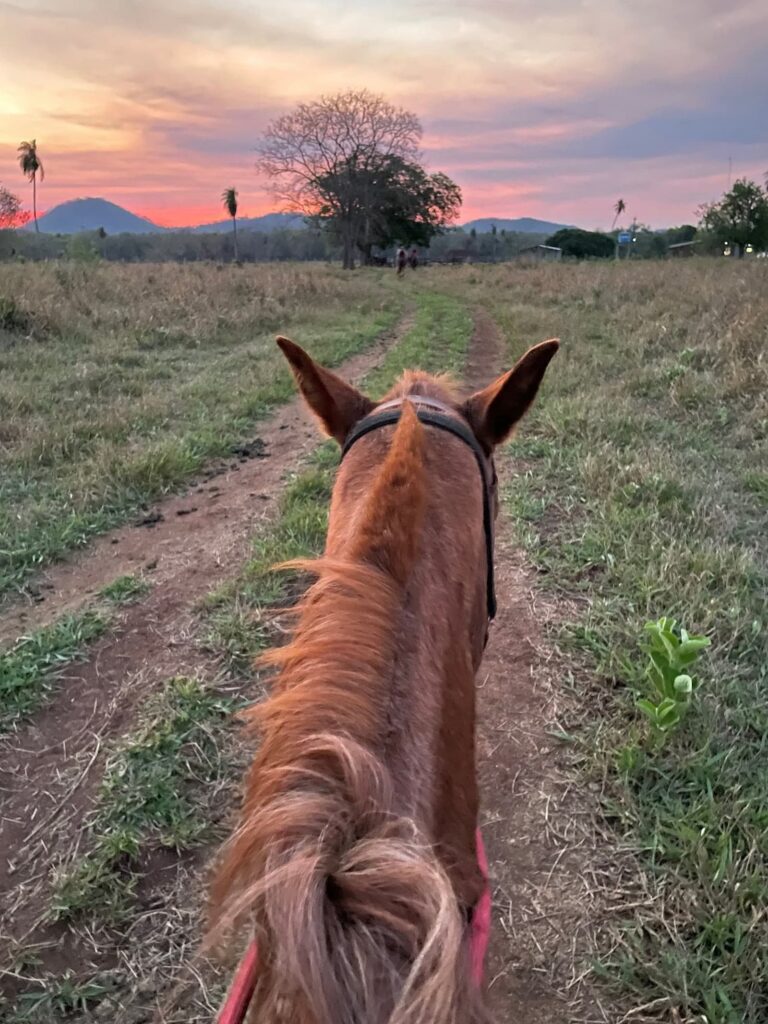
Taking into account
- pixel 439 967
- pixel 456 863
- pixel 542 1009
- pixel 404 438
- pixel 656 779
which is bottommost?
pixel 542 1009

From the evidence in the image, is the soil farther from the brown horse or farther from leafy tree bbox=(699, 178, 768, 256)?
leafy tree bbox=(699, 178, 768, 256)

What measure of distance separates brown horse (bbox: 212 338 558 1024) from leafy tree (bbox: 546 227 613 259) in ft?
222

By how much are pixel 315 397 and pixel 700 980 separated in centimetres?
201

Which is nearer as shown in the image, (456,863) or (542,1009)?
(456,863)

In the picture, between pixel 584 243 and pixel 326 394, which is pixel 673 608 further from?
pixel 584 243

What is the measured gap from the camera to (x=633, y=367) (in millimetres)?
9883

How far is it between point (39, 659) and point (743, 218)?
2045 inches

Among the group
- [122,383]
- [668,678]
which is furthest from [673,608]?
[122,383]

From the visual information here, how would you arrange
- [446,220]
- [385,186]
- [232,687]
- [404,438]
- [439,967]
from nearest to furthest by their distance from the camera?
[439,967] → [404,438] → [232,687] → [385,186] → [446,220]

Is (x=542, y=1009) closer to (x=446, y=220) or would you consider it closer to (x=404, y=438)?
(x=404, y=438)

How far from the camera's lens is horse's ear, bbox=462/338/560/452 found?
214 centimetres

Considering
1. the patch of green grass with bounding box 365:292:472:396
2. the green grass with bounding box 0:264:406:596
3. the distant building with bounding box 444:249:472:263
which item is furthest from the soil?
the distant building with bounding box 444:249:472:263

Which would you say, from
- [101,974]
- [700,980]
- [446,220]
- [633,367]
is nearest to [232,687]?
[101,974]

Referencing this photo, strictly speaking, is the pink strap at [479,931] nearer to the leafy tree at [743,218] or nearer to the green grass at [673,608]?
the green grass at [673,608]
